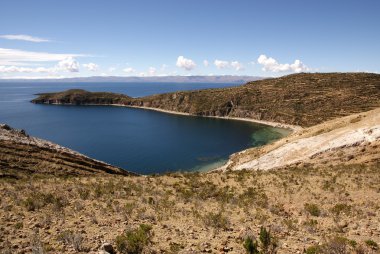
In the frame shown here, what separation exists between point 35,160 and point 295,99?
140053 millimetres

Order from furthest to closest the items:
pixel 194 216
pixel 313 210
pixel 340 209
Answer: pixel 340 209 < pixel 313 210 < pixel 194 216

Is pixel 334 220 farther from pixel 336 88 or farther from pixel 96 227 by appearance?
pixel 336 88

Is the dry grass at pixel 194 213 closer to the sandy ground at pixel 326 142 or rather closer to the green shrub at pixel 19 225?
the green shrub at pixel 19 225

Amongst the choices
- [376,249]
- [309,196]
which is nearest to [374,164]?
[309,196]

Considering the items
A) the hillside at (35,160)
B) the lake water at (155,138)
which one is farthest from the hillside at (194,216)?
the lake water at (155,138)

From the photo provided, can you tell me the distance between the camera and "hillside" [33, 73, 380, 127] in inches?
5290

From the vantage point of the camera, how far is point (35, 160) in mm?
36938

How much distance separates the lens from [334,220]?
16.3m

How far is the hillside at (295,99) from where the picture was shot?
134375mm

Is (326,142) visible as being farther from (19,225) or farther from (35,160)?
(19,225)

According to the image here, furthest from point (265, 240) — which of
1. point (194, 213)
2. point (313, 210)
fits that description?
point (313, 210)

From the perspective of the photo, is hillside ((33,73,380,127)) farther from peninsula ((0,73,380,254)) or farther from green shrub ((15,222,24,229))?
green shrub ((15,222,24,229))

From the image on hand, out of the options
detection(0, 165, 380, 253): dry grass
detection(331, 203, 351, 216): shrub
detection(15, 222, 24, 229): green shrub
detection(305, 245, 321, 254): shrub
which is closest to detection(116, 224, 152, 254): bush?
detection(0, 165, 380, 253): dry grass

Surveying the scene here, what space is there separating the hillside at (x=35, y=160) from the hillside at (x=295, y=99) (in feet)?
357
